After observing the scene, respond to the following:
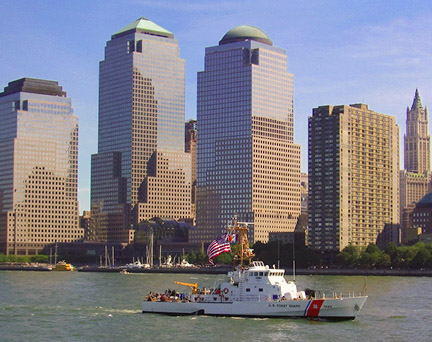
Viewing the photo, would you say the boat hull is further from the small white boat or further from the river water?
the river water

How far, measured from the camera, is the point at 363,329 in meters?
112

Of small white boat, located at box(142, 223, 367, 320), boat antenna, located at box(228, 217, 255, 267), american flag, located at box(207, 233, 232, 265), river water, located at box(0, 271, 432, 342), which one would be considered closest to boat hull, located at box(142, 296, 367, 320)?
small white boat, located at box(142, 223, 367, 320)

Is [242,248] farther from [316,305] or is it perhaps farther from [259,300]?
[316,305]

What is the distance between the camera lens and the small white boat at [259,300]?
386ft

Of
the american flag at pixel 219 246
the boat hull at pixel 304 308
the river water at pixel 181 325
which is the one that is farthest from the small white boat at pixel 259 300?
the american flag at pixel 219 246

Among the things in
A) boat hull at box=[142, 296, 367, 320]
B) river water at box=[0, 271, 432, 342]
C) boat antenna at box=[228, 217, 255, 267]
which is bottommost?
river water at box=[0, 271, 432, 342]

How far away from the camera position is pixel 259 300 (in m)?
119

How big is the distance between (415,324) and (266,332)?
23338 millimetres

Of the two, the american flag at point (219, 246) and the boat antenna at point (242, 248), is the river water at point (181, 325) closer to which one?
the american flag at point (219, 246)

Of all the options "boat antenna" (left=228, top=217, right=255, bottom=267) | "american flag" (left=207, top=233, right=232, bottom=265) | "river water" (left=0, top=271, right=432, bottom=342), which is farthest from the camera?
"boat antenna" (left=228, top=217, right=255, bottom=267)

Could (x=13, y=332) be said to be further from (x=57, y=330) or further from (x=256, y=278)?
(x=256, y=278)

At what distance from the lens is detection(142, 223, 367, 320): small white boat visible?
11756cm

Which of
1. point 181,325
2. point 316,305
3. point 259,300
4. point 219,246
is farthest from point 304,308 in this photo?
point 181,325

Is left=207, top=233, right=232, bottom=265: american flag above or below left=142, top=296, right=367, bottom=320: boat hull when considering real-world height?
above
